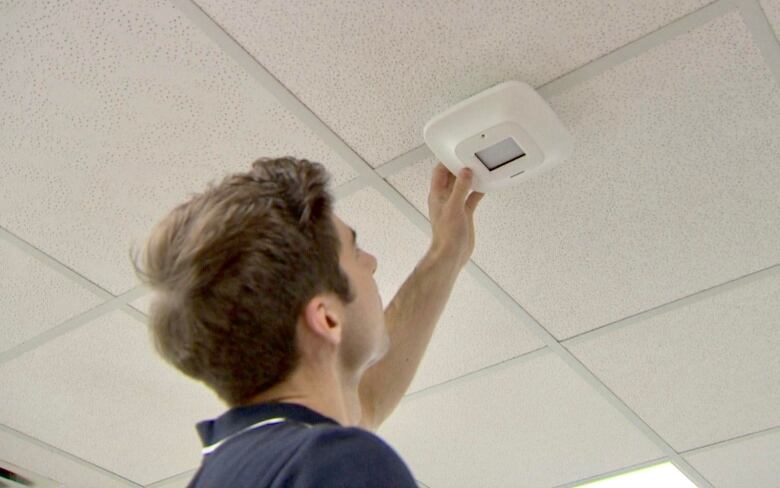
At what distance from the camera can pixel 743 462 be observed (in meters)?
2.26

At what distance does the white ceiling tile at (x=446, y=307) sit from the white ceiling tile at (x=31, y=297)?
0.65 meters

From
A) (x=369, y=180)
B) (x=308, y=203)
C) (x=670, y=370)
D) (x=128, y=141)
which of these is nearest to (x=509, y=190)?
(x=369, y=180)

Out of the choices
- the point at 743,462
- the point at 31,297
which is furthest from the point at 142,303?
the point at 743,462

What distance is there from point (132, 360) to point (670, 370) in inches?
53.6

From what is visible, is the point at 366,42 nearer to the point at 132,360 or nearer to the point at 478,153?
the point at 478,153

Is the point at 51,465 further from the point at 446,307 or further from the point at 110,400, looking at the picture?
the point at 446,307

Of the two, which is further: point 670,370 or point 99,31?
point 670,370

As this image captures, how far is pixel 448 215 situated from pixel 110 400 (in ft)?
4.07

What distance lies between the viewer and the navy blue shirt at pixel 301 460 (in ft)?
1.95

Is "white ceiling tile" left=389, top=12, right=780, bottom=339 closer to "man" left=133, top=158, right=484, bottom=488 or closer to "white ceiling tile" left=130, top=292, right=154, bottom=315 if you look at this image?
"man" left=133, top=158, right=484, bottom=488

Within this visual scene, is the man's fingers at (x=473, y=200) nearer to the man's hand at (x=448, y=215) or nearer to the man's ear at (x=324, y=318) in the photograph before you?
the man's hand at (x=448, y=215)

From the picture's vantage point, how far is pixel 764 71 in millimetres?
1142

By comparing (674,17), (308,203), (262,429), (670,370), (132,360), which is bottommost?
(262,429)

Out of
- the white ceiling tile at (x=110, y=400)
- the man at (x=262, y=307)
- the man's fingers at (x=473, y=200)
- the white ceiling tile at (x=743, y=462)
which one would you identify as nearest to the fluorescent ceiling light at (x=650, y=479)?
the white ceiling tile at (x=743, y=462)
